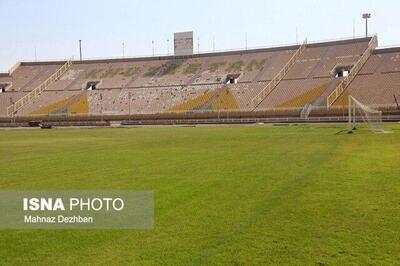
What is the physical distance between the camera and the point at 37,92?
89.1 m

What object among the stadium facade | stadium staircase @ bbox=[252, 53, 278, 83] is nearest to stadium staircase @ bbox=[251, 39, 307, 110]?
the stadium facade

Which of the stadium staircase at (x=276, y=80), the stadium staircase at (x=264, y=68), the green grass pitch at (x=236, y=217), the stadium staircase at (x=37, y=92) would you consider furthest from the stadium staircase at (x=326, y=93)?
the stadium staircase at (x=37, y=92)

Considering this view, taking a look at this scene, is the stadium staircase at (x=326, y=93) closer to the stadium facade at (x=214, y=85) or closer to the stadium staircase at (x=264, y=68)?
the stadium facade at (x=214, y=85)

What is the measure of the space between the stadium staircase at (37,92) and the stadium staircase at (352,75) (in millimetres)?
55556

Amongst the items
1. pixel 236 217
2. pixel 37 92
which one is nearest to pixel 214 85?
pixel 37 92

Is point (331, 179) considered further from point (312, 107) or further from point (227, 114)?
point (227, 114)

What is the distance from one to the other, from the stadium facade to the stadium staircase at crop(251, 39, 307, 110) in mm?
162

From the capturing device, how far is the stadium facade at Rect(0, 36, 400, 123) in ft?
219

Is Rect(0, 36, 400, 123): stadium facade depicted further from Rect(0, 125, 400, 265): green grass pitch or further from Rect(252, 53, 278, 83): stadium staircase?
Rect(0, 125, 400, 265): green grass pitch

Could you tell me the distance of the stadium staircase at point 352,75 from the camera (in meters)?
65.1

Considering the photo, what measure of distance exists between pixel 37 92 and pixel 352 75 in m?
59.0

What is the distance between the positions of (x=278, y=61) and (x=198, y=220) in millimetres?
75775

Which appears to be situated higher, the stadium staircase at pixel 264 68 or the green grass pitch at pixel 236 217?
the stadium staircase at pixel 264 68

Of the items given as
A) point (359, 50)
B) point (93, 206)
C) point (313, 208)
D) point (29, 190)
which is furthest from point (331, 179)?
point (359, 50)
